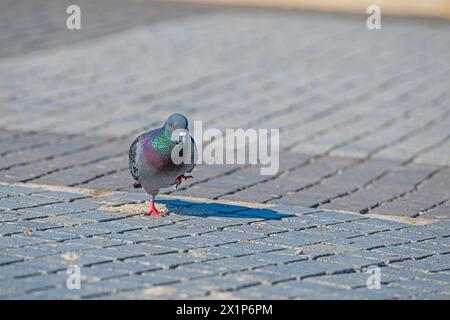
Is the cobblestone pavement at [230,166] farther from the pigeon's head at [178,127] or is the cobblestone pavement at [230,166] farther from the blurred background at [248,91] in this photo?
the pigeon's head at [178,127]

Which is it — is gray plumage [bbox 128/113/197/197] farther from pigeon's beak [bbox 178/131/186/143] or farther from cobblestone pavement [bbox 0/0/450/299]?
cobblestone pavement [bbox 0/0/450/299]

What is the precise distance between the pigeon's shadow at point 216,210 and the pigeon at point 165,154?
426 mm

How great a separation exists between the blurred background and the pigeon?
0.98m

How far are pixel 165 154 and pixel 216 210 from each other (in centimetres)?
81

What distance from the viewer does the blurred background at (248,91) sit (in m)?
7.62

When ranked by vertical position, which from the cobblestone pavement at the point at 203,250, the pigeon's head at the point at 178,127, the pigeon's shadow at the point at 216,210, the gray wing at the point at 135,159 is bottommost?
the cobblestone pavement at the point at 203,250

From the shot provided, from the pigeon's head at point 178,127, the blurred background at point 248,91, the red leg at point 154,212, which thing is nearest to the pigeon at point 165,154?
the pigeon's head at point 178,127

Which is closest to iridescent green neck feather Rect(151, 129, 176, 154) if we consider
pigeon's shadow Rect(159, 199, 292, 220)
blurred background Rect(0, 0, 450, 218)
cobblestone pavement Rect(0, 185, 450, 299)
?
cobblestone pavement Rect(0, 185, 450, 299)

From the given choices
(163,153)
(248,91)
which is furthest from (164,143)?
(248,91)

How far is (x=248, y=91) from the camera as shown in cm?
1111
